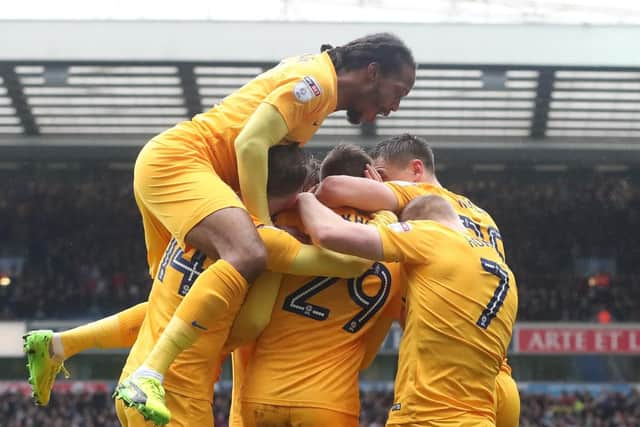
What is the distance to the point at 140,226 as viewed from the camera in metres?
27.4

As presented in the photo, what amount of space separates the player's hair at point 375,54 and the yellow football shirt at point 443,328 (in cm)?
84

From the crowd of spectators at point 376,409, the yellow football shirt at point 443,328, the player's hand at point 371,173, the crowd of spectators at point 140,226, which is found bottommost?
the crowd of spectators at point 376,409

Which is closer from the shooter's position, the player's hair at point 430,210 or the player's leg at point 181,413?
the player's leg at point 181,413

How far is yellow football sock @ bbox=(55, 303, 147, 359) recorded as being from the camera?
5109 mm

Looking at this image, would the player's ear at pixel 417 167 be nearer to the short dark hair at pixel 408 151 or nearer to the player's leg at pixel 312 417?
the short dark hair at pixel 408 151

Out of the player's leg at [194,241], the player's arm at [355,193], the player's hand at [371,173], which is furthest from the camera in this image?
the player's hand at [371,173]

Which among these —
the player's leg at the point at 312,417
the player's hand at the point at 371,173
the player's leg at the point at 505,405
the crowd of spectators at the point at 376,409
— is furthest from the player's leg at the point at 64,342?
the crowd of spectators at the point at 376,409

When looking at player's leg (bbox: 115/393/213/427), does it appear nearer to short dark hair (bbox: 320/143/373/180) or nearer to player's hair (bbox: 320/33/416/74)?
short dark hair (bbox: 320/143/373/180)

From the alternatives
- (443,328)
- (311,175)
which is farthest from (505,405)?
(311,175)

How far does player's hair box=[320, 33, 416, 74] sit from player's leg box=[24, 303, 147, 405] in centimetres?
152

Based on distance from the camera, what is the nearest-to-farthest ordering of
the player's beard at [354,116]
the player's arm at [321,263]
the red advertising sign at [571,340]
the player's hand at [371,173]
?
the player's arm at [321,263] < the player's hand at [371,173] < the player's beard at [354,116] < the red advertising sign at [571,340]

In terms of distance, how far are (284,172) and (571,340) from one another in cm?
2069

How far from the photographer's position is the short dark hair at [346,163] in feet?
16.2

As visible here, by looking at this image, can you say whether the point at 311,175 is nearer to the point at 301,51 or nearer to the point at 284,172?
the point at 284,172
